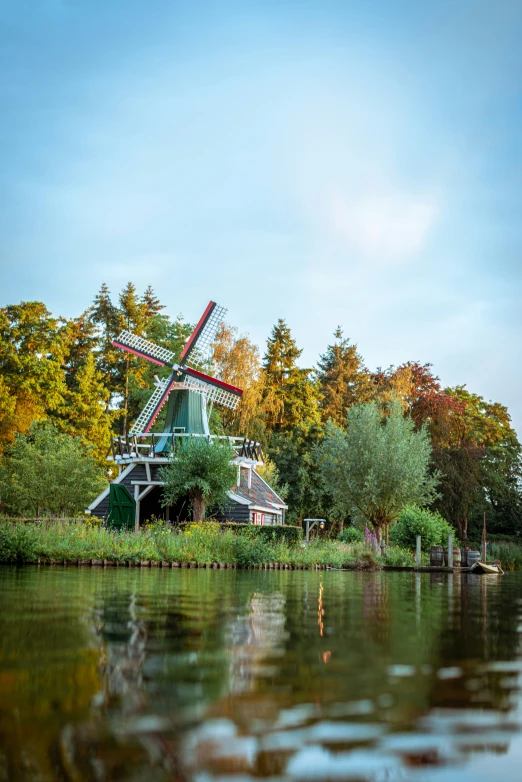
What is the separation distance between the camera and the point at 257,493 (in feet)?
129

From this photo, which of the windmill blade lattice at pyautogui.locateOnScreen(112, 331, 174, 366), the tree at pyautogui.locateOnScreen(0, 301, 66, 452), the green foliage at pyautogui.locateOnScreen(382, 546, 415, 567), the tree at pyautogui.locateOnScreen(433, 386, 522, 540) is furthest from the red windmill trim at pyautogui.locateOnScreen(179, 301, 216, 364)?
the tree at pyautogui.locateOnScreen(433, 386, 522, 540)

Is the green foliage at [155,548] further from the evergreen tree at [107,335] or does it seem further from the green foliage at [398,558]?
the evergreen tree at [107,335]

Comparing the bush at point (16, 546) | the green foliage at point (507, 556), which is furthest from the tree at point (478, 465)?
the bush at point (16, 546)

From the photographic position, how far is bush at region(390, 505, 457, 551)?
Result: 31.8m

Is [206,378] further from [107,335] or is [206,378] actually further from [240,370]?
[107,335]

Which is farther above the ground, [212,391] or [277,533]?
[212,391]

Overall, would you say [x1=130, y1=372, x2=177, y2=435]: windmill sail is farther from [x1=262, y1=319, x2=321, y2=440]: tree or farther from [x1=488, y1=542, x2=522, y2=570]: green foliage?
[x1=488, y1=542, x2=522, y2=570]: green foliage

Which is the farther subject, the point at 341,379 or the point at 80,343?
the point at 341,379

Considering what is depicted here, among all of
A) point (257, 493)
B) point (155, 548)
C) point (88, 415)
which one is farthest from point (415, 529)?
point (88, 415)

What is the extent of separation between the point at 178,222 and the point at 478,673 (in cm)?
2476

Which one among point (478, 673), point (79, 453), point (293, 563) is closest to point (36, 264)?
point (79, 453)

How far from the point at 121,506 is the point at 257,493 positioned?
7012 mm

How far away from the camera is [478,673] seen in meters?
4.05

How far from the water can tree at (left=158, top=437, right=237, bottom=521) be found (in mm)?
25703
